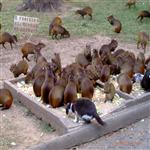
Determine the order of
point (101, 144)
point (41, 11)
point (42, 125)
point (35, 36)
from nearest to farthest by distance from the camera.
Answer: point (101, 144), point (42, 125), point (35, 36), point (41, 11)

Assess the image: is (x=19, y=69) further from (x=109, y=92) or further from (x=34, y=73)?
(x=109, y=92)

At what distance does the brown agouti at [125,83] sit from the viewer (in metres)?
8.06

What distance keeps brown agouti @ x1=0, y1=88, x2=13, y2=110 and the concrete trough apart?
25 centimetres

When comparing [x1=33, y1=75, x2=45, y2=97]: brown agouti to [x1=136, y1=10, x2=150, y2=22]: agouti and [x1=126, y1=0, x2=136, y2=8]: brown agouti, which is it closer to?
[x1=136, y1=10, x2=150, y2=22]: agouti

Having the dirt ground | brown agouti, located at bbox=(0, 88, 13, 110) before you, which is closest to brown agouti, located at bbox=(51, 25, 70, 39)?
the dirt ground

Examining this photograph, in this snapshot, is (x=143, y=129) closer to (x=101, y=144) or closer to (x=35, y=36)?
(x=101, y=144)

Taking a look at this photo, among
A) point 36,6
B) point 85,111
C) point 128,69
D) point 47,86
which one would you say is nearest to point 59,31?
point 36,6

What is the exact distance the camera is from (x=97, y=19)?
14375mm

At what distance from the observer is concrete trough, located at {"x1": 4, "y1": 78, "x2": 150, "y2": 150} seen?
6.75 meters

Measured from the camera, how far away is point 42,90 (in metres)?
7.73

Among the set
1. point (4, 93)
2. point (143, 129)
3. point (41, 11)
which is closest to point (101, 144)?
point (143, 129)

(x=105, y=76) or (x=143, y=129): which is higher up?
(x=105, y=76)

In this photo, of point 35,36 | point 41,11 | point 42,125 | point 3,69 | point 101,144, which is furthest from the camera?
point 41,11

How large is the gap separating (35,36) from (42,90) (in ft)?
16.0
